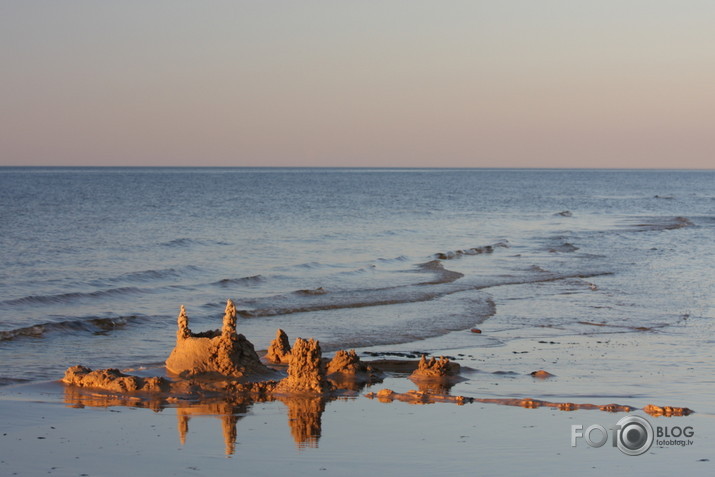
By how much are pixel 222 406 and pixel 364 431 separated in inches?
88.8

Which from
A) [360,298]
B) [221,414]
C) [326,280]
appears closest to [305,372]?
[221,414]

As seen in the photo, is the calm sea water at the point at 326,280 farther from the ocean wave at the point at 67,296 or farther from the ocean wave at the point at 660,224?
the ocean wave at the point at 660,224

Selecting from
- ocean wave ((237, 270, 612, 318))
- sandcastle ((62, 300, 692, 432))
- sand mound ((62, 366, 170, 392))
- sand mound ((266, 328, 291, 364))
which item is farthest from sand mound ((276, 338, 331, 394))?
ocean wave ((237, 270, 612, 318))

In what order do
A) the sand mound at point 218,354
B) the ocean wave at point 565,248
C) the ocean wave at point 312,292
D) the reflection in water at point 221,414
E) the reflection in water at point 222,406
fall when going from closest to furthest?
the reflection in water at point 221,414 < the reflection in water at point 222,406 < the sand mound at point 218,354 < the ocean wave at point 312,292 < the ocean wave at point 565,248

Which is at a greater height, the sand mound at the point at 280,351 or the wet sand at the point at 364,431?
the sand mound at the point at 280,351

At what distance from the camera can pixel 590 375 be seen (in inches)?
566

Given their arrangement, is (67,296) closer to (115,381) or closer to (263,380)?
(115,381)

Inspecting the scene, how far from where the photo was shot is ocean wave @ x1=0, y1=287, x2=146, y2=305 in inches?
901

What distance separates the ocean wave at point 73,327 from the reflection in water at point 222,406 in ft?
18.3

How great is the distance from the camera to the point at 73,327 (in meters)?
19.4

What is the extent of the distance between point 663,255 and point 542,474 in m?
29.4

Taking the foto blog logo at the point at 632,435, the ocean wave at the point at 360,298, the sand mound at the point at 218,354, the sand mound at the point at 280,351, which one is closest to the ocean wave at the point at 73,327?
the ocean wave at the point at 360,298

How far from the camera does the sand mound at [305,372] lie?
1286 centimetres

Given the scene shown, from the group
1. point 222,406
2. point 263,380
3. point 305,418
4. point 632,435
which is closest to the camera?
point 632,435
